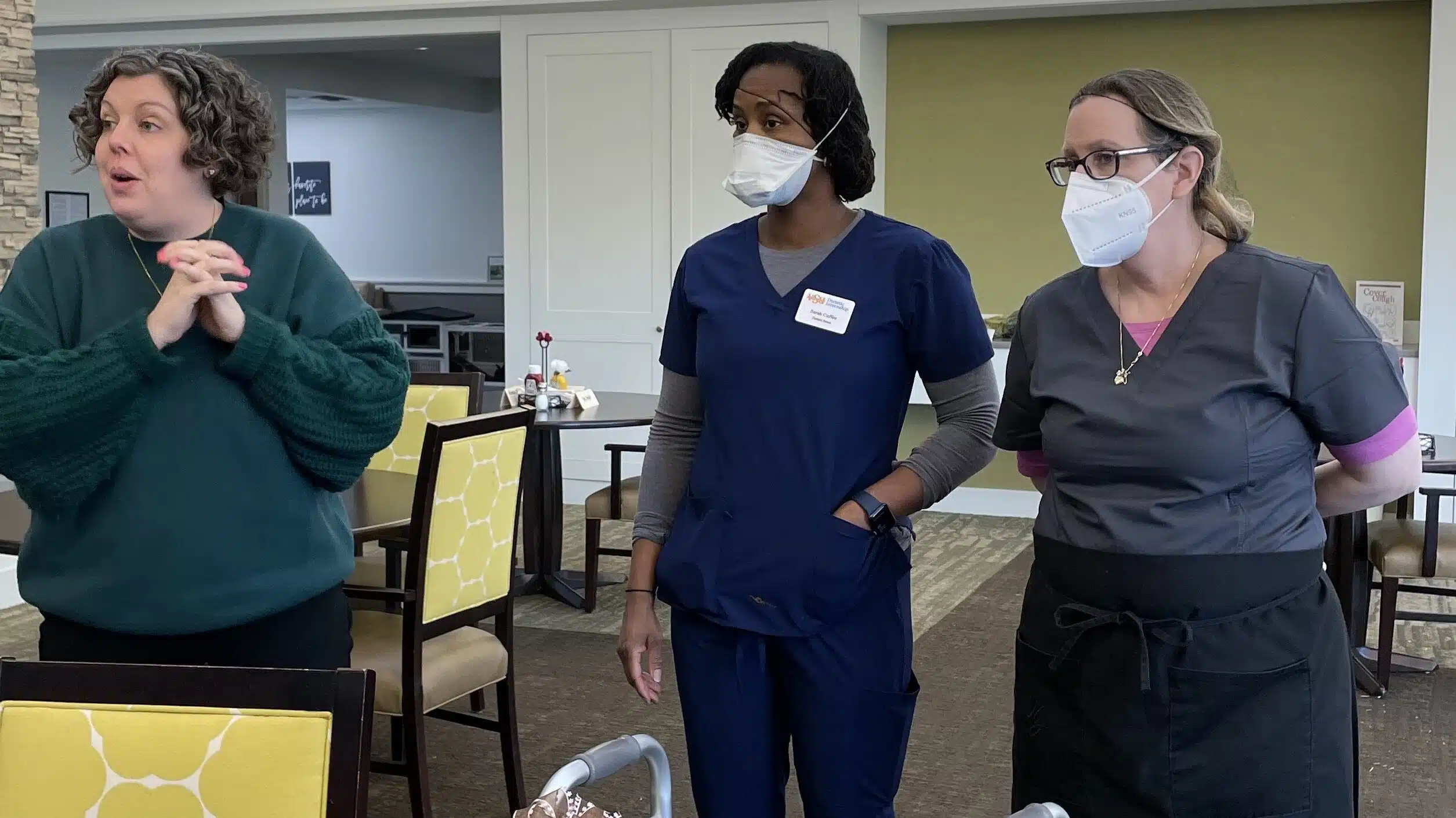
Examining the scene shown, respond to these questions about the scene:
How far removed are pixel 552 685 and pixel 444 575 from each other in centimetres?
135

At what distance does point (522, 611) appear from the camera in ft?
16.9

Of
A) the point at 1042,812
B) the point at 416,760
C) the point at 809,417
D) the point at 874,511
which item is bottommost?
the point at 416,760

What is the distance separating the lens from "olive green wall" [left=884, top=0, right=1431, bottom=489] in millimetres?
6445

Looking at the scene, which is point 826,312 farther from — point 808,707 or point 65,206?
point 65,206

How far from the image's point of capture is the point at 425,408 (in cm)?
411

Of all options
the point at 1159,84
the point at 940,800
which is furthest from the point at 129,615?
the point at 940,800

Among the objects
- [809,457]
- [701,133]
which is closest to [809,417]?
[809,457]

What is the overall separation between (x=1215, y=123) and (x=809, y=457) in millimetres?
4828

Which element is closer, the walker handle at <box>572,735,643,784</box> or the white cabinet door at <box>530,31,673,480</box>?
the walker handle at <box>572,735,643,784</box>

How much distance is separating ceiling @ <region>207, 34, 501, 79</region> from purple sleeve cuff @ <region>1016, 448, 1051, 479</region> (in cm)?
633

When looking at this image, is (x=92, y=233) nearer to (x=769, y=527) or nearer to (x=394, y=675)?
(x=769, y=527)

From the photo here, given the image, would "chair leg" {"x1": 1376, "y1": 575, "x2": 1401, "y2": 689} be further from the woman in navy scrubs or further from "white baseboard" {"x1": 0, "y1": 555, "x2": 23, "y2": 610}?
"white baseboard" {"x1": 0, "y1": 555, "x2": 23, "y2": 610}

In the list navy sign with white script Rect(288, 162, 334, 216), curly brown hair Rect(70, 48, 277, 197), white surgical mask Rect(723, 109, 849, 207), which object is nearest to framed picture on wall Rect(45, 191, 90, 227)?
navy sign with white script Rect(288, 162, 334, 216)

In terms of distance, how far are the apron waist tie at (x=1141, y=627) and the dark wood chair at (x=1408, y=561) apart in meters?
2.69
